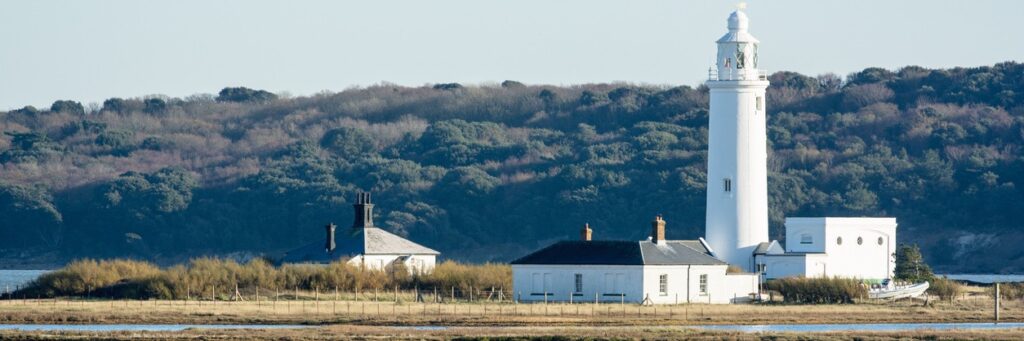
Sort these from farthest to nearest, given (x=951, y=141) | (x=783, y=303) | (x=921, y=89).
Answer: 1. (x=921, y=89)
2. (x=951, y=141)
3. (x=783, y=303)

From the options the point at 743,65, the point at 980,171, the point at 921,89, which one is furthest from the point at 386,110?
the point at 743,65

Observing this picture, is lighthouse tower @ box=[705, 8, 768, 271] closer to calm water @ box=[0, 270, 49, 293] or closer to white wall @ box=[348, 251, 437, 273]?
white wall @ box=[348, 251, 437, 273]

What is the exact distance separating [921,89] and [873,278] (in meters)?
58.5

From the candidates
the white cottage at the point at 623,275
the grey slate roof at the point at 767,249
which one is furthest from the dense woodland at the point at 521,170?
the white cottage at the point at 623,275

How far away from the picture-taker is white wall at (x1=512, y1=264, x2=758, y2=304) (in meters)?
53.3

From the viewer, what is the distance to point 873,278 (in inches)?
2494

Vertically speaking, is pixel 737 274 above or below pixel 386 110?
below

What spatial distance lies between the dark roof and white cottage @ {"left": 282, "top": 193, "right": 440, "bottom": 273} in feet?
23.1

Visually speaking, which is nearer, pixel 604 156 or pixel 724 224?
pixel 724 224

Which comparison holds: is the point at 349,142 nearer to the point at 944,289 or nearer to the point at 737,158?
the point at 737,158

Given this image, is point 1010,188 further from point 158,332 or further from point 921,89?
point 158,332

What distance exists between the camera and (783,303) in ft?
181

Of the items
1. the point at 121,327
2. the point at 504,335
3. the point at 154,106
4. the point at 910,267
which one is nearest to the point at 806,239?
the point at 910,267

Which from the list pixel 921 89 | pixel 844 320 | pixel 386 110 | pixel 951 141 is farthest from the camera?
pixel 386 110
